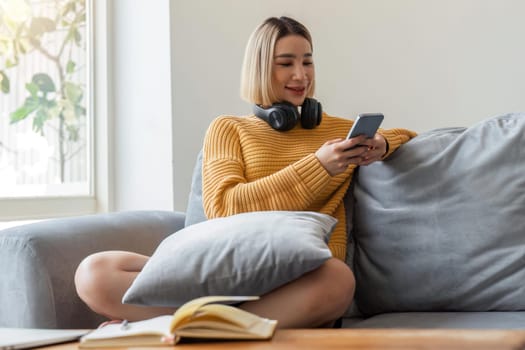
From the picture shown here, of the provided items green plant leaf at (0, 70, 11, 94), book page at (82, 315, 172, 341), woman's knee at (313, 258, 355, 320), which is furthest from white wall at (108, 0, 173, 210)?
book page at (82, 315, 172, 341)

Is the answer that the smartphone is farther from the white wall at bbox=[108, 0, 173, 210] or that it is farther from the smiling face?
the white wall at bbox=[108, 0, 173, 210]

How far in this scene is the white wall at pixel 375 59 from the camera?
9.20ft

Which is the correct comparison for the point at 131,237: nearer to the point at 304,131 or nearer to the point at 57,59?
the point at 304,131

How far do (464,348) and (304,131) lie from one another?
3.61ft

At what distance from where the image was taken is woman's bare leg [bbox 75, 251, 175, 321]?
1.57 meters

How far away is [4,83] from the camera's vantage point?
2.67 metres

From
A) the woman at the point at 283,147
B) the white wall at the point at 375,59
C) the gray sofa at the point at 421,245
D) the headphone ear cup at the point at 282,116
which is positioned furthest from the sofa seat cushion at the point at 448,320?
the white wall at the point at 375,59

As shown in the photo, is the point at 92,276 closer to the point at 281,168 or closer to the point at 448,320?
the point at 281,168

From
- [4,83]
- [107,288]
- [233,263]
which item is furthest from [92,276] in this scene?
[4,83]

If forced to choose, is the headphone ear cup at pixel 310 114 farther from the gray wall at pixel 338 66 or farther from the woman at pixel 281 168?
the gray wall at pixel 338 66

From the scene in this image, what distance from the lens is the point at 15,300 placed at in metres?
1.66

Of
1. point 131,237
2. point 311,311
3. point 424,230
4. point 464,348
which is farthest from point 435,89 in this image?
point 464,348

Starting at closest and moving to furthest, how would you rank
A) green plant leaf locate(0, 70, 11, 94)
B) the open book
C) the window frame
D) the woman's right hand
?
the open book → the woman's right hand → green plant leaf locate(0, 70, 11, 94) → the window frame

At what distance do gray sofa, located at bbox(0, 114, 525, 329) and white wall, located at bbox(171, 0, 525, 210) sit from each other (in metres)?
1.01
